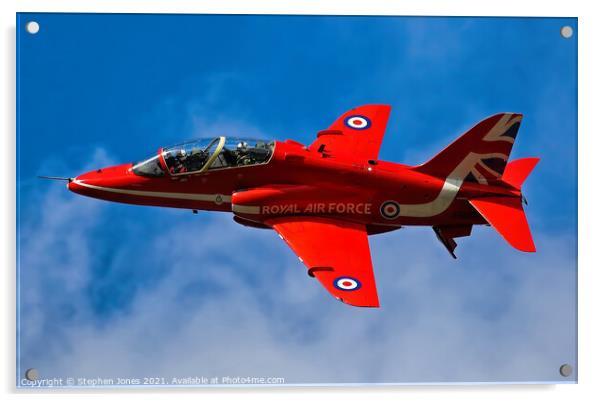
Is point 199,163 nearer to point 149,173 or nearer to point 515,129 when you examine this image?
point 149,173

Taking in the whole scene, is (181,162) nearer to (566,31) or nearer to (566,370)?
(566,31)

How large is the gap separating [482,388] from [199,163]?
16.8ft

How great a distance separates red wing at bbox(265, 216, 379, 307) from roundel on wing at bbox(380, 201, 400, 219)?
38 cm

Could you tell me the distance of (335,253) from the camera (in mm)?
15406

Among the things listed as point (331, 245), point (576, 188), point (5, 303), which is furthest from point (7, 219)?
point (576, 188)

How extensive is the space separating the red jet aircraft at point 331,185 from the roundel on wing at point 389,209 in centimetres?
1

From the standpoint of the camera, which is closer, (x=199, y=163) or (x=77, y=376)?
(x=77, y=376)

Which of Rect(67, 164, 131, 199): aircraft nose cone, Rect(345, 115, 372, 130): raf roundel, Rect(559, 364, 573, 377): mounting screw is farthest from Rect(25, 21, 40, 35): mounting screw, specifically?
Rect(559, 364, 573, 377): mounting screw

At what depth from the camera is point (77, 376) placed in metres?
15.1

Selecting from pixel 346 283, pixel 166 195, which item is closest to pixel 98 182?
pixel 166 195

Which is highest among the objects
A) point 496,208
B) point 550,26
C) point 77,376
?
point 550,26

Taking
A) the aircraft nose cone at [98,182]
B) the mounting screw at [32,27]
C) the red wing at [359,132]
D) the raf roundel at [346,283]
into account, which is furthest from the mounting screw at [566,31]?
the mounting screw at [32,27]

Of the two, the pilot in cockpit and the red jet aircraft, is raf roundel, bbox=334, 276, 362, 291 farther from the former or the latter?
the pilot in cockpit

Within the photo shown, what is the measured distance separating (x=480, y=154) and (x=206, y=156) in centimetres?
396
